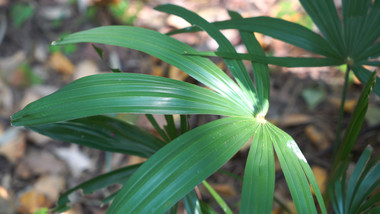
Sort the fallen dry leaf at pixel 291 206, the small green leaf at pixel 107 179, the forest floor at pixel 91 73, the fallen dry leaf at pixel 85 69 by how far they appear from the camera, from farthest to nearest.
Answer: the fallen dry leaf at pixel 85 69
the forest floor at pixel 91 73
the fallen dry leaf at pixel 291 206
the small green leaf at pixel 107 179

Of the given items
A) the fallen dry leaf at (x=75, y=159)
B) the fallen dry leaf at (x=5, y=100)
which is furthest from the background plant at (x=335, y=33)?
the fallen dry leaf at (x=5, y=100)

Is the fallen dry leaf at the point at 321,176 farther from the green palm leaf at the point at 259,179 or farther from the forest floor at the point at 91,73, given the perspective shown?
the green palm leaf at the point at 259,179

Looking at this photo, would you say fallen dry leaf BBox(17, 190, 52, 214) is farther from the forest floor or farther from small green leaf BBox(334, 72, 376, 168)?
small green leaf BBox(334, 72, 376, 168)

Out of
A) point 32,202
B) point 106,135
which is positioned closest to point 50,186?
point 32,202

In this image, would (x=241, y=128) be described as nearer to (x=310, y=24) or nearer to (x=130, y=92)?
(x=130, y=92)

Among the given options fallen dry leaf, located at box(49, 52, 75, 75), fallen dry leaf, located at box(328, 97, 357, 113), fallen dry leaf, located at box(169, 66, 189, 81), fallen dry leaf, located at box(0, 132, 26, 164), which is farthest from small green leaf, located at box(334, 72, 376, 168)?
fallen dry leaf, located at box(49, 52, 75, 75)

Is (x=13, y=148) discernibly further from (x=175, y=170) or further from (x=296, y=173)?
(x=296, y=173)

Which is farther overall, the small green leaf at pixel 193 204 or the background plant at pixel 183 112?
the small green leaf at pixel 193 204
